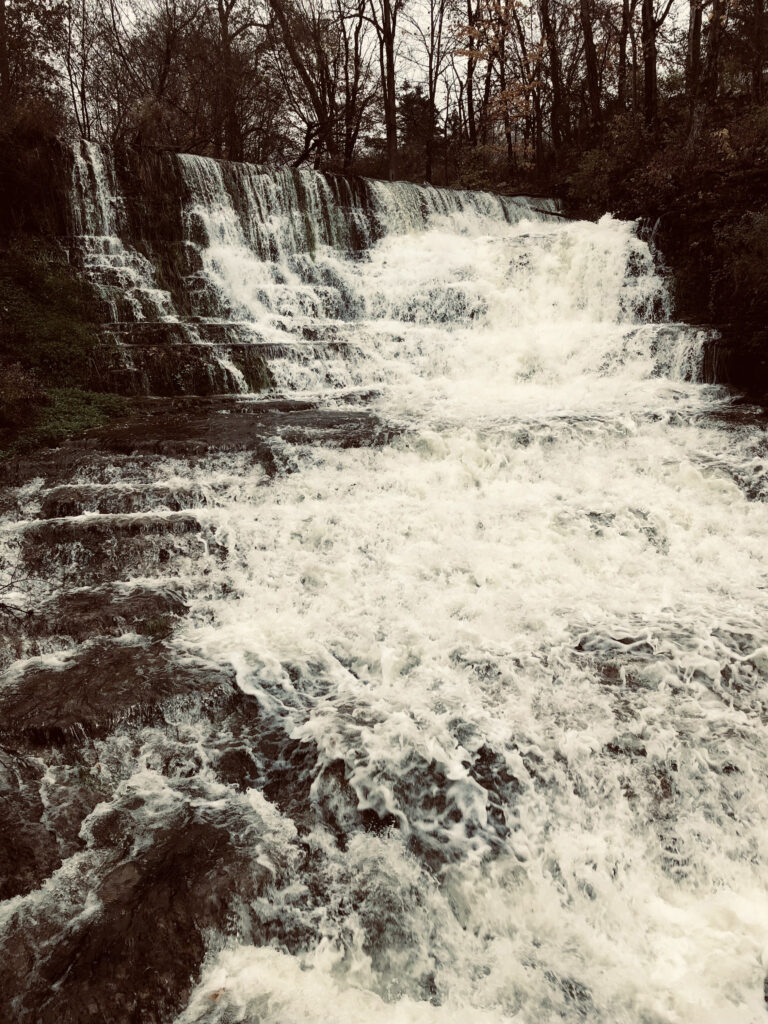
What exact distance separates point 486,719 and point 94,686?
2.51 metres

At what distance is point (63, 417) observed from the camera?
316 inches

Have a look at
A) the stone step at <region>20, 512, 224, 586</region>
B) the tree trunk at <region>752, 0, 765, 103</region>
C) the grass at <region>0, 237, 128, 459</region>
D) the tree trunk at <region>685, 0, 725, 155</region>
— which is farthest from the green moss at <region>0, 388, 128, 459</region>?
the tree trunk at <region>752, 0, 765, 103</region>

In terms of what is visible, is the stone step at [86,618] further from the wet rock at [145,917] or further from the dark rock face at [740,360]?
the dark rock face at [740,360]

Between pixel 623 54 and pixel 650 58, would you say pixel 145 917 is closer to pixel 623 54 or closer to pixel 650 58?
pixel 650 58

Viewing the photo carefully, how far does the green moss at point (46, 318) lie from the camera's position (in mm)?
9141

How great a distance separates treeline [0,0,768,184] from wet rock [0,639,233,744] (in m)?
17.0

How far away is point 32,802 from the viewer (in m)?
3.21

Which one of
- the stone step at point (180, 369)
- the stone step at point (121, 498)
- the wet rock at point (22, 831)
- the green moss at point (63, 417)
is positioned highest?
the stone step at point (180, 369)

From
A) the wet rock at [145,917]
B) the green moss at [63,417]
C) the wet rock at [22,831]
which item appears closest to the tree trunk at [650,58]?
the green moss at [63,417]

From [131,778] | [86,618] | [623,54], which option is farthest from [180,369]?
[623,54]

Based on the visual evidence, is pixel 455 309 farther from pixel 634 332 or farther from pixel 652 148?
pixel 652 148

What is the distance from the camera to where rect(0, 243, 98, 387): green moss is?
30.0ft

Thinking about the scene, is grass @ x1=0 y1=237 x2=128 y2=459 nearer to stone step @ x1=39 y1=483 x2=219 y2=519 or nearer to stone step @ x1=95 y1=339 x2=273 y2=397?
stone step @ x1=95 y1=339 x2=273 y2=397

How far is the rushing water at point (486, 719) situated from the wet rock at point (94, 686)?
6.4 inches
